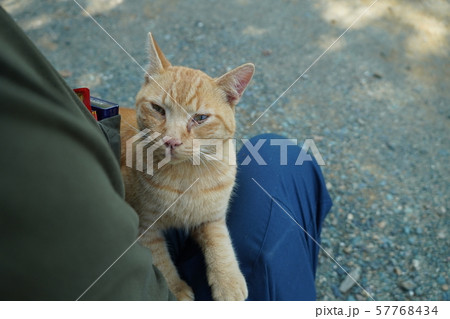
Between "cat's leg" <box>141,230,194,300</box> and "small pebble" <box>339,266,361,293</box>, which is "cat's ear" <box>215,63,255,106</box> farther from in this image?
"small pebble" <box>339,266,361,293</box>

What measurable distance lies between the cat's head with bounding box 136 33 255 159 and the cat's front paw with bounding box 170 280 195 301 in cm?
47

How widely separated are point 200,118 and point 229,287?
0.65 m

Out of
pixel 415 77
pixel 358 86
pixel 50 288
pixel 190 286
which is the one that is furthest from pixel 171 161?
pixel 415 77

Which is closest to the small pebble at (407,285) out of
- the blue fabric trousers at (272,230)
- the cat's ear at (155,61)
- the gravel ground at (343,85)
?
the gravel ground at (343,85)

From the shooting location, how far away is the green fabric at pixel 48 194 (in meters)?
0.65

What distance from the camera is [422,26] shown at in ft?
10.9

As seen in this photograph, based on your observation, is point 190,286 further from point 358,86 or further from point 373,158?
point 358,86

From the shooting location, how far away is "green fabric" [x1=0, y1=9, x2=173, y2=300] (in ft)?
2.13

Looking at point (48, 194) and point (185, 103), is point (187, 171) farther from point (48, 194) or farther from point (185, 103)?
point (48, 194)

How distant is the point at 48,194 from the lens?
0.67 meters

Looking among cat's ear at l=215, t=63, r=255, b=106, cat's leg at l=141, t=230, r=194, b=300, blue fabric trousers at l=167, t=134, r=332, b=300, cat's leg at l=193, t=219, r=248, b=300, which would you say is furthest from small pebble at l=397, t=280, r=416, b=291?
cat's ear at l=215, t=63, r=255, b=106

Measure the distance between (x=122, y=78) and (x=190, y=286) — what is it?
2.11 metres

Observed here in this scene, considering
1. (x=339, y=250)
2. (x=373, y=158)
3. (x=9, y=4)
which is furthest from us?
(x=9, y=4)

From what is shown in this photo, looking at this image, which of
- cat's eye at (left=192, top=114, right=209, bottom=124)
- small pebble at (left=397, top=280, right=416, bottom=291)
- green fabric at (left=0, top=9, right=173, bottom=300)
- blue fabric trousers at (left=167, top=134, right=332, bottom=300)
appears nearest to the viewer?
green fabric at (left=0, top=9, right=173, bottom=300)
